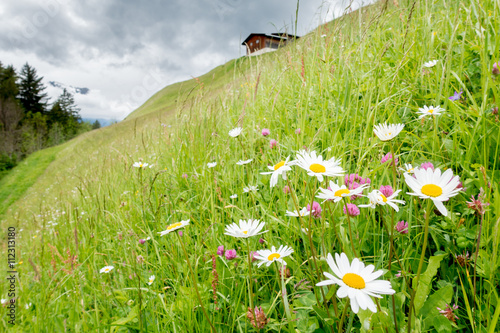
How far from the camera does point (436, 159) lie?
1.24m

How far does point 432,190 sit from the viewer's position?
56 cm

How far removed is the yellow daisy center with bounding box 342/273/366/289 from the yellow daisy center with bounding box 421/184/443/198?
0.23 m

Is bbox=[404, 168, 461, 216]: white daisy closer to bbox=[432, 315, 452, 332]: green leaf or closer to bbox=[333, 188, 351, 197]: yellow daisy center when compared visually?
bbox=[333, 188, 351, 197]: yellow daisy center

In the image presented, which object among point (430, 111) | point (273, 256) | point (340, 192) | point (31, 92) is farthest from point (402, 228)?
point (31, 92)

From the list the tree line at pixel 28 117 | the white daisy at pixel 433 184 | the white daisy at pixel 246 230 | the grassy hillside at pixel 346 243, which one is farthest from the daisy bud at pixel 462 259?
the tree line at pixel 28 117

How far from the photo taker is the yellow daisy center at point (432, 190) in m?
0.55

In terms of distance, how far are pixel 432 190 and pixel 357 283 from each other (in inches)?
10.2

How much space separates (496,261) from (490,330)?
10.7 inches

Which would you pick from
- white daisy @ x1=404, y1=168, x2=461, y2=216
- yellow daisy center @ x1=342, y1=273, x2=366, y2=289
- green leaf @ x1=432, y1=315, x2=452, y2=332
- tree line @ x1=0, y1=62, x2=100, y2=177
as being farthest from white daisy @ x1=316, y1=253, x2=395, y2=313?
tree line @ x1=0, y1=62, x2=100, y2=177

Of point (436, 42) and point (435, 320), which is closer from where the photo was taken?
point (435, 320)

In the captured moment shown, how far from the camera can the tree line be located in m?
29.5

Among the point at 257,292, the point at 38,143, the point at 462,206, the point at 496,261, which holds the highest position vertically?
the point at 38,143

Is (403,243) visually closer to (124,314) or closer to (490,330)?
(490,330)

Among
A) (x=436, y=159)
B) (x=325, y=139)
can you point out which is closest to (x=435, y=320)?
(x=436, y=159)
